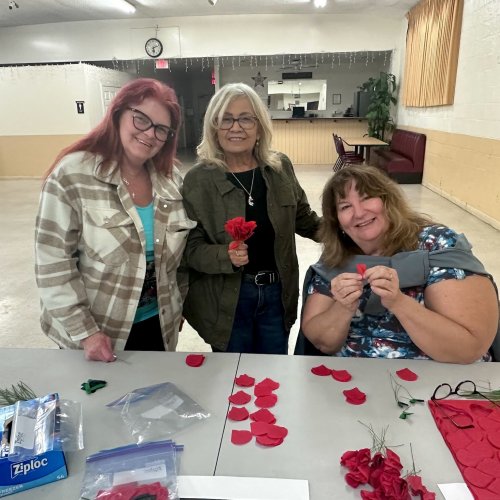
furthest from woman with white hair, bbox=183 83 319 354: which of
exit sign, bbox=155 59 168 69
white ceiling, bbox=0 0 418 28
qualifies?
exit sign, bbox=155 59 168 69

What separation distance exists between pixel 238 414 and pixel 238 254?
0.60 metres

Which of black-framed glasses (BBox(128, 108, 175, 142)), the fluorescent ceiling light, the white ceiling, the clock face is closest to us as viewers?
black-framed glasses (BBox(128, 108, 175, 142))

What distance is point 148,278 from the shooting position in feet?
5.52

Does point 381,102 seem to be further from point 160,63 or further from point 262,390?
point 262,390

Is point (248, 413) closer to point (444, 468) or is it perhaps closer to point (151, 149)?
point (444, 468)

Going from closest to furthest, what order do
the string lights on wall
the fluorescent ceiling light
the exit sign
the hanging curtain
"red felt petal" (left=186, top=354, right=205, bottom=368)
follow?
"red felt petal" (left=186, top=354, right=205, bottom=368), the hanging curtain, the fluorescent ceiling light, the exit sign, the string lights on wall

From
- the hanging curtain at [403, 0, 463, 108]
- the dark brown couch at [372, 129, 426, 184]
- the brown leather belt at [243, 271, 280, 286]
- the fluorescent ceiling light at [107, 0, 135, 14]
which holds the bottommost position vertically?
the dark brown couch at [372, 129, 426, 184]

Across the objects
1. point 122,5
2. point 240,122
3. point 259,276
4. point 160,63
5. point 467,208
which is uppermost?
point 122,5

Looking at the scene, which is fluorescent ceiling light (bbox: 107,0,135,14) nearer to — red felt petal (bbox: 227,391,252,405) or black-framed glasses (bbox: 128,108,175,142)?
black-framed glasses (bbox: 128,108,175,142)

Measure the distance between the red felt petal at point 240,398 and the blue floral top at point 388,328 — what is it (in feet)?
1.59

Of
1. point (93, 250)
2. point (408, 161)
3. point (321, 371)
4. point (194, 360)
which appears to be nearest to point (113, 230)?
point (93, 250)

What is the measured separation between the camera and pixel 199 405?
1236 mm

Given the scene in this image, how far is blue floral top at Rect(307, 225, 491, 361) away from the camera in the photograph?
4.98 feet

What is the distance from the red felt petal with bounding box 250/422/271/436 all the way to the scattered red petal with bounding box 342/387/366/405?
252mm
